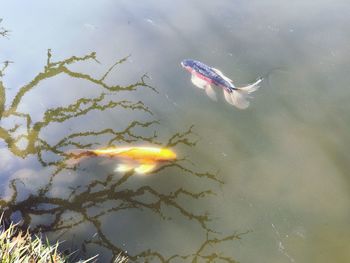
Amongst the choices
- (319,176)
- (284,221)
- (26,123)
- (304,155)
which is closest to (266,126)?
(304,155)

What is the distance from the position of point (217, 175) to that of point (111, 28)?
2.84 metres

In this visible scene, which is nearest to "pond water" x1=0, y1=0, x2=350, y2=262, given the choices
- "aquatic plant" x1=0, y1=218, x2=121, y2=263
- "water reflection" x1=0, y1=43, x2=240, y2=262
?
"water reflection" x1=0, y1=43, x2=240, y2=262

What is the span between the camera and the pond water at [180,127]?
141 inches

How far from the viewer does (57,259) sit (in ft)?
9.82

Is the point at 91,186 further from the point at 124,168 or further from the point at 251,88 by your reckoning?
the point at 251,88

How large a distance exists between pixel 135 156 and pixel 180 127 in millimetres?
646

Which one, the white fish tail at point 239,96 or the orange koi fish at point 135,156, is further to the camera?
the white fish tail at point 239,96

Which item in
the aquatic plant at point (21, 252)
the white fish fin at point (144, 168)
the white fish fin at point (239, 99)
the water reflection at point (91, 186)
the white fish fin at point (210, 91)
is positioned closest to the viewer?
the aquatic plant at point (21, 252)

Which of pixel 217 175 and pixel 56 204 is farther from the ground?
pixel 217 175

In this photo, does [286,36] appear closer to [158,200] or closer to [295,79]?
[295,79]

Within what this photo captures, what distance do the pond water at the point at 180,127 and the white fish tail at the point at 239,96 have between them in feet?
0.25

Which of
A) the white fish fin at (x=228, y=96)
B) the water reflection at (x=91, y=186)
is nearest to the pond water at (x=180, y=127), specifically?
the water reflection at (x=91, y=186)

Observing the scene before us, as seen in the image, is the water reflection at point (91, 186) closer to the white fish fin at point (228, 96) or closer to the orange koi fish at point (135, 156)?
the orange koi fish at point (135, 156)

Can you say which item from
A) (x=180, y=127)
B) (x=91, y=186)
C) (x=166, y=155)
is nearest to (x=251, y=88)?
(x=180, y=127)
